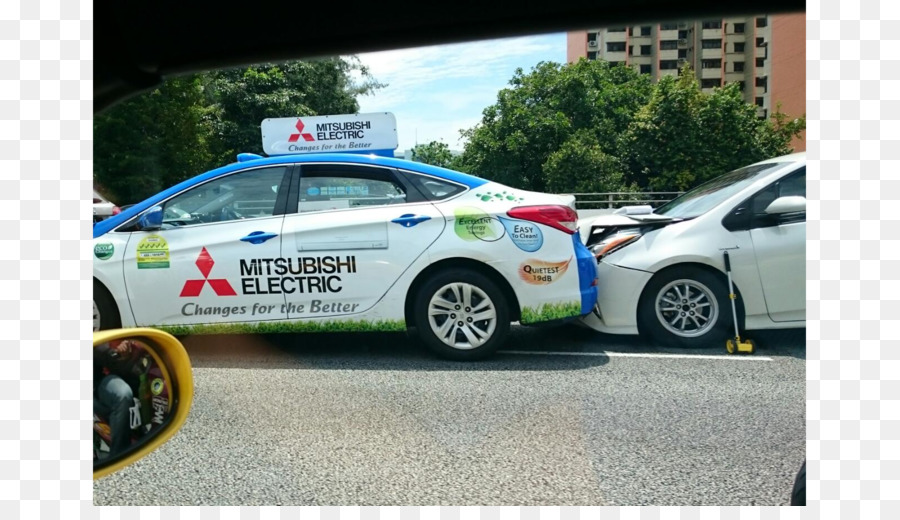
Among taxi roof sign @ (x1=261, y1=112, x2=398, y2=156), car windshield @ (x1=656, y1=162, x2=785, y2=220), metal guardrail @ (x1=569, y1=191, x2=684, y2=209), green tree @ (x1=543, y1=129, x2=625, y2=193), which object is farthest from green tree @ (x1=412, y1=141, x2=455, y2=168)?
green tree @ (x1=543, y1=129, x2=625, y2=193)

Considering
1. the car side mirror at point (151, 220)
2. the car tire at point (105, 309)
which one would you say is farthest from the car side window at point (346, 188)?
the car tire at point (105, 309)

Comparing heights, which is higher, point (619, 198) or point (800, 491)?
point (619, 198)

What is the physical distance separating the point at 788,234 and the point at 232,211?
13.4 ft

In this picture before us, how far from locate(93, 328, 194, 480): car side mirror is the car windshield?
5.24 meters

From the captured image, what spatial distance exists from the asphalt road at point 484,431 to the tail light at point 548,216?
979mm

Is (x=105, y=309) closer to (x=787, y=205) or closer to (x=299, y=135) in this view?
(x=299, y=135)

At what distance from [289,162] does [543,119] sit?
21175mm

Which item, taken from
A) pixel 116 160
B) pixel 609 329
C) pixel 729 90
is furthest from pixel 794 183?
pixel 729 90

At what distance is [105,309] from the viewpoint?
5.65 meters

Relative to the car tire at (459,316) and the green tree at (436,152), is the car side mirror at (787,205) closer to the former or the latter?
the car tire at (459,316)

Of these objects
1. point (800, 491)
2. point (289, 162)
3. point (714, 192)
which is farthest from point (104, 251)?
point (800, 491)

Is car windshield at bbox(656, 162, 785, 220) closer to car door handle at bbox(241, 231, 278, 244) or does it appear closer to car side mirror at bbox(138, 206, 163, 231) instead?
car door handle at bbox(241, 231, 278, 244)

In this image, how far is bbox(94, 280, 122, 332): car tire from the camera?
5.60 meters

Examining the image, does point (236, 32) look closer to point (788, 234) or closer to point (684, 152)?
point (788, 234)
